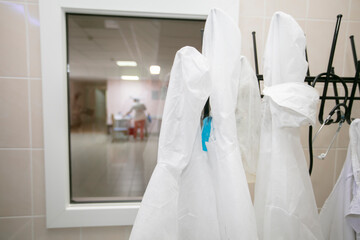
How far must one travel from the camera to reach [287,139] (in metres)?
0.51

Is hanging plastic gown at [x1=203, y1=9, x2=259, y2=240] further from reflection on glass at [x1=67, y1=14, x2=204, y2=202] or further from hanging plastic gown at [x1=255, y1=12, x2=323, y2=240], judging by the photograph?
reflection on glass at [x1=67, y1=14, x2=204, y2=202]

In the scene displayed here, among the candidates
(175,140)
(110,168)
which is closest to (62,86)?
(175,140)

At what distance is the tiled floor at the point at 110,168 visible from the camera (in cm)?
95

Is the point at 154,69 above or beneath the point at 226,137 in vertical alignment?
above

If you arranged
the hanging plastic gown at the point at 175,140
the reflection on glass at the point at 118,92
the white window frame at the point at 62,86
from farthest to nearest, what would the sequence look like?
the reflection on glass at the point at 118,92 → the white window frame at the point at 62,86 → the hanging plastic gown at the point at 175,140

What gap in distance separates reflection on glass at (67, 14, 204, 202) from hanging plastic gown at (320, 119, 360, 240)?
0.69 metres

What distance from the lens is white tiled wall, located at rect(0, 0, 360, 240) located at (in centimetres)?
71

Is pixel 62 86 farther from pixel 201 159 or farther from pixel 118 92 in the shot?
pixel 118 92

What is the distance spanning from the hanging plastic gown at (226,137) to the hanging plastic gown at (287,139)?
0.09 meters

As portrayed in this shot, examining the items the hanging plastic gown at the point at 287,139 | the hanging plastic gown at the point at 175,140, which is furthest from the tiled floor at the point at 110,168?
the hanging plastic gown at the point at 287,139

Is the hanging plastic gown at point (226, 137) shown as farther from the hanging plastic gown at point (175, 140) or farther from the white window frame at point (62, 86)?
the white window frame at point (62, 86)

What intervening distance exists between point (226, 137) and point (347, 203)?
1.50 ft

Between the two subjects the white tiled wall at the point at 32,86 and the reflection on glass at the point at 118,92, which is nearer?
the white tiled wall at the point at 32,86

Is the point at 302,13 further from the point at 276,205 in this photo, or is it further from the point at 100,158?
the point at 100,158
